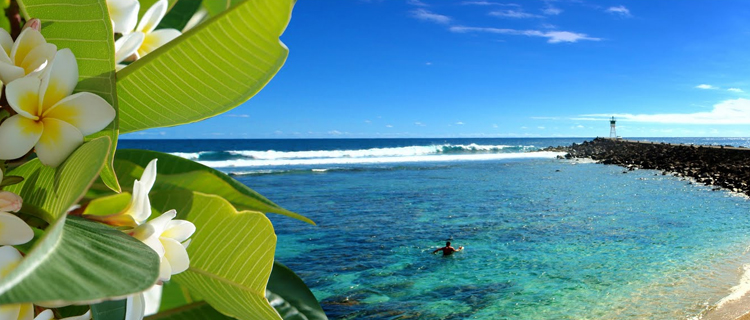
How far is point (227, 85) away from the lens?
0.26 meters

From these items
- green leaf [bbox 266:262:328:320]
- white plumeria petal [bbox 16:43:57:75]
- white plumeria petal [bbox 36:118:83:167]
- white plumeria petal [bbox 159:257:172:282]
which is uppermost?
white plumeria petal [bbox 16:43:57:75]

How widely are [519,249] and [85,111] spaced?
7.36 metres

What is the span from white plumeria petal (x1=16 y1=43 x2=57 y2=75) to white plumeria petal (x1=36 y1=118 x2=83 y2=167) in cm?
2

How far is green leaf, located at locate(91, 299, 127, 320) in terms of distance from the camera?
23cm

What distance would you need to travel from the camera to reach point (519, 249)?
7.13 m

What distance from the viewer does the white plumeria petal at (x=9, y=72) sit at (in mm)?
209

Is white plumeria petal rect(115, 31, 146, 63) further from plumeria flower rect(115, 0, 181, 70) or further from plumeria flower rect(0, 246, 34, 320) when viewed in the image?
plumeria flower rect(0, 246, 34, 320)

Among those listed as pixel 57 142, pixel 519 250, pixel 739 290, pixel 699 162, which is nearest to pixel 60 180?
pixel 57 142

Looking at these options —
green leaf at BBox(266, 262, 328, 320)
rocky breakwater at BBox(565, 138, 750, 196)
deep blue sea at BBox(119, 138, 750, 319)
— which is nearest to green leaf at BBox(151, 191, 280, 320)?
green leaf at BBox(266, 262, 328, 320)

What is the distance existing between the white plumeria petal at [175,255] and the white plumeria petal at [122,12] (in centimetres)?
12

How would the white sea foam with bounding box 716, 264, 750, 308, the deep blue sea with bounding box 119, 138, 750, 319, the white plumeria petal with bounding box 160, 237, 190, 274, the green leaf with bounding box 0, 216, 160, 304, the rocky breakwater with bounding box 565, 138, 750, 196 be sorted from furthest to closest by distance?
the rocky breakwater with bounding box 565, 138, 750, 196, the deep blue sea with bounding box 119, 138, 750, 319, the white sea foam with bounding box 716, 264, 750, 308, the white plumeria petal with bounding box 160, 237, 190, 274, the green leaf with bounding box 0, 216, 160, 304

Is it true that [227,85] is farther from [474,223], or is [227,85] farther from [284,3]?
[474,223]

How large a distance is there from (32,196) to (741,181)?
1657 cm

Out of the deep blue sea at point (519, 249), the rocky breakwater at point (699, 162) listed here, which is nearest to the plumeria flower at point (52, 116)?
the deep blue sea at point (519, 249)
